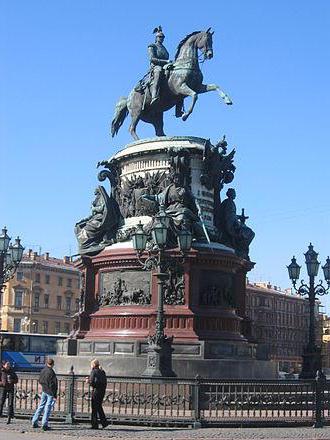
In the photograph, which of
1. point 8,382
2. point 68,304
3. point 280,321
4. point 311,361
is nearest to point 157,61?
point 311,361

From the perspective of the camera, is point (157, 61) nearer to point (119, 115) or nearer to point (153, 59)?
point (153, 59)

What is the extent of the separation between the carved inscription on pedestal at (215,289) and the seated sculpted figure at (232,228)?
2.32 meters

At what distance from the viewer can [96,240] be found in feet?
98.4

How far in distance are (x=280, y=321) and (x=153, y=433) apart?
119034mm

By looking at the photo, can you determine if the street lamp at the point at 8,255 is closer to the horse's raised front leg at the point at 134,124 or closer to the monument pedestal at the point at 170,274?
the monument pedestal at the point at 170,274

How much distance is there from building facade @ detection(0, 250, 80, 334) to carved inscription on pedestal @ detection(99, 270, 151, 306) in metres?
73.0

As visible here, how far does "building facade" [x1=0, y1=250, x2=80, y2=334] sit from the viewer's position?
10369cm

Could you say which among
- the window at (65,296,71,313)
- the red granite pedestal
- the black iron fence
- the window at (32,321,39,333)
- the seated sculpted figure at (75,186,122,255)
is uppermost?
the window at (65,296,71,313)

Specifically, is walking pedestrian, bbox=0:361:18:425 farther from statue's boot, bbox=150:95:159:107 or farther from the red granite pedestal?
statue's boot, bbox=150:95:159:107

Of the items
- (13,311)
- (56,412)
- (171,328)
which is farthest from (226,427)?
(13,311)

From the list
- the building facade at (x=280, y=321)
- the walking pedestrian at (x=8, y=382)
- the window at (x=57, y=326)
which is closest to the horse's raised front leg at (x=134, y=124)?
the walking pedestrian at (x=8, y=382)

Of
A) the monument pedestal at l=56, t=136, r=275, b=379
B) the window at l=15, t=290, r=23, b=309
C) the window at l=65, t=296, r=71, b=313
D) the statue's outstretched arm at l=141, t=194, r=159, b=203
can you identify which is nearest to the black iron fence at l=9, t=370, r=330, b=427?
the monument pedestal at l=56, t=136, r=275, b=379

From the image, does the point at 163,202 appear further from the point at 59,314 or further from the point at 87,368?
the point at 59,314

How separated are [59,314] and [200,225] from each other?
83256 mm
